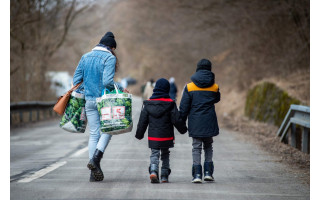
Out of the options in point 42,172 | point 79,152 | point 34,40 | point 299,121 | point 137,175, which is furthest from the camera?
point 34,40

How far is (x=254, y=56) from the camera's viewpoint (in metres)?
25.7

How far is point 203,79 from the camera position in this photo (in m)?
6.97

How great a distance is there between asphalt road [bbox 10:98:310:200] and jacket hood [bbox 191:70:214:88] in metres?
1.39

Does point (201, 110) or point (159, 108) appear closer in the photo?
point (159, 108)

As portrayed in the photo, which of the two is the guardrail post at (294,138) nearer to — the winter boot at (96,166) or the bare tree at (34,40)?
the winter boot at (96,166)

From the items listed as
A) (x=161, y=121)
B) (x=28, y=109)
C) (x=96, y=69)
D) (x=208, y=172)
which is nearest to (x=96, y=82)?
(x=96, y=69)

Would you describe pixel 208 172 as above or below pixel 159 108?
below

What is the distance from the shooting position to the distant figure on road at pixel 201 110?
6.95 m

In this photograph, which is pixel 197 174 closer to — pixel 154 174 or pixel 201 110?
pixel 154 174

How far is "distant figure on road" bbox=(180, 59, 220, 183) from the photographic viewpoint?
22.8ft

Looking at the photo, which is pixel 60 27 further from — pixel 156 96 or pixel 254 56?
pixel 156 96

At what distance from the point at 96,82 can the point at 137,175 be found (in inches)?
62.2

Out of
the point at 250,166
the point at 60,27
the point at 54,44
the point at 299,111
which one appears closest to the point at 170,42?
the point at 60,27

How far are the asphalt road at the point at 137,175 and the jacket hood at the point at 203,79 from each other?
1.39m
